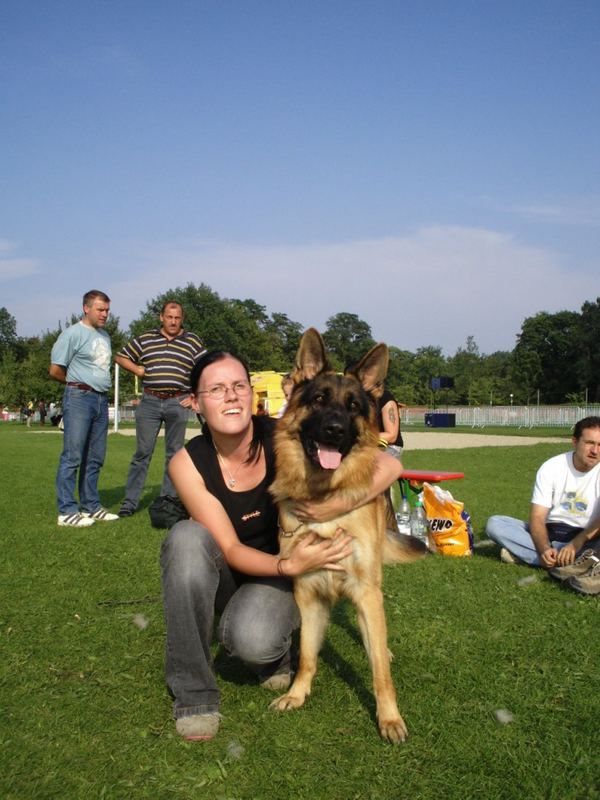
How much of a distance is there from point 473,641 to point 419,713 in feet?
3.59

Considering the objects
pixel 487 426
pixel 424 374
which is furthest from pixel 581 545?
pixel 424 374

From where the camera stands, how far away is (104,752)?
2816 mm

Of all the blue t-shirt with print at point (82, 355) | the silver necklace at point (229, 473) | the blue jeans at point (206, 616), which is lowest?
the blue jeans at point (206, 616)

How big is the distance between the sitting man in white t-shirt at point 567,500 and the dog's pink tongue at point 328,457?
3.00 metres

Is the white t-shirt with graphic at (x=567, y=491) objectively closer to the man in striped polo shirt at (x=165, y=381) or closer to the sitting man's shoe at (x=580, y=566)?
the sitting man's shoe at (x=580, y=566)

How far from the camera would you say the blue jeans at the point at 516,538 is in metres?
6.07

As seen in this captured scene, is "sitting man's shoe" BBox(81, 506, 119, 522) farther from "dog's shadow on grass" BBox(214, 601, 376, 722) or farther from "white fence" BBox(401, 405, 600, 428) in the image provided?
"white fence" BBox(401, 405, 600, 428)

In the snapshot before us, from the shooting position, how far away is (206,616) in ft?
10.4

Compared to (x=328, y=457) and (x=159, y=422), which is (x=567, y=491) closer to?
(x=328, y=457)

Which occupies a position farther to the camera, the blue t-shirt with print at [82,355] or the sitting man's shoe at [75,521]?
the sitting man's shoe at [75,521]

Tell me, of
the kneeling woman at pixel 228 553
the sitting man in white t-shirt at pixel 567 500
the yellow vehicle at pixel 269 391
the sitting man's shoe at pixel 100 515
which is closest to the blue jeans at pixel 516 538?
the sitting man in white t-shirt at pixel 567 500

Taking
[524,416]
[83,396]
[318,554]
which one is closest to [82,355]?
[83,396]

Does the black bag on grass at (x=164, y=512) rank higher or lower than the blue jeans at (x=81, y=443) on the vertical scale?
lower

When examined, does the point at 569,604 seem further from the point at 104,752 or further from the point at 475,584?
the point at 104,752
